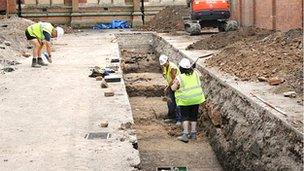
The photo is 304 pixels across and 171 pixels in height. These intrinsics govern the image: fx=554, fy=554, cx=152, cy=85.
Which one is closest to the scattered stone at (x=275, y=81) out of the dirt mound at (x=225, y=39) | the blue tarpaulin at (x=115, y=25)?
the dirt mound at (x=225, y=39)

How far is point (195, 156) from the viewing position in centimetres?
966

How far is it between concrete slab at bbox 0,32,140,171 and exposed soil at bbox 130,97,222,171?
0.82m

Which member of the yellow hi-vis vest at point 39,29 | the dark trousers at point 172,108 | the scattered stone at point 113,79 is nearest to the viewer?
the dark trousers at point 172,108

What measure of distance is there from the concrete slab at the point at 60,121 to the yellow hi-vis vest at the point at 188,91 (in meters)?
0.96

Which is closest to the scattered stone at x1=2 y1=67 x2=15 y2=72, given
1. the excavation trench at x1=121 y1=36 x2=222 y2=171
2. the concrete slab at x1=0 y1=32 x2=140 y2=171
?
the concrete slab at x1=0 y1=32 x2=140 y2=171

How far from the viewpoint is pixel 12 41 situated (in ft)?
67.4

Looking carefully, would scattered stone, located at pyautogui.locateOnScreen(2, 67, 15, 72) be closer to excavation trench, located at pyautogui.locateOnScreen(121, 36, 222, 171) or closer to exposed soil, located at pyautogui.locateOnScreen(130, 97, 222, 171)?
excavation trench, located at pyautogui.locateOnScreen(121, 36, 222, 171)

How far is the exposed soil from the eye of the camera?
9234mm

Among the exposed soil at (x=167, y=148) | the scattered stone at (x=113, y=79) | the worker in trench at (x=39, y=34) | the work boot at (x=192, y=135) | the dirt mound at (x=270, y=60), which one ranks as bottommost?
the exposed soil at (x=167, y=148)

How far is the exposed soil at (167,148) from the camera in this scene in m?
9.23

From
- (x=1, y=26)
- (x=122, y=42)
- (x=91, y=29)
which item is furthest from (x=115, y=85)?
(x=91, y=29)

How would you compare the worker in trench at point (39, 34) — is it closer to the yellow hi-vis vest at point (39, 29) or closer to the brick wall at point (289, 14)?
the yellow hi-vis vest at point (39, 29)

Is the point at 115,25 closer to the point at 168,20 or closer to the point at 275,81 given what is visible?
the point at 168,20

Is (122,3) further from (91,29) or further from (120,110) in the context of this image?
(120,110)
